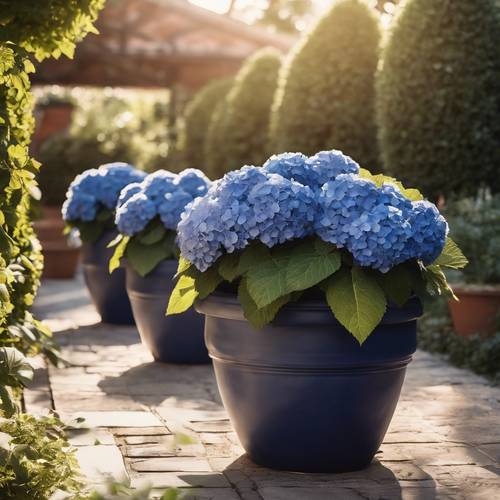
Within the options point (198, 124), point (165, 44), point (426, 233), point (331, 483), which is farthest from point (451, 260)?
point (165, 44)

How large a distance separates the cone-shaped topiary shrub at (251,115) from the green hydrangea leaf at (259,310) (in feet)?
32.3

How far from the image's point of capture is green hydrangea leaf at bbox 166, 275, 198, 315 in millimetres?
4586

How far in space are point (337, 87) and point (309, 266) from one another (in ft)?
24.8

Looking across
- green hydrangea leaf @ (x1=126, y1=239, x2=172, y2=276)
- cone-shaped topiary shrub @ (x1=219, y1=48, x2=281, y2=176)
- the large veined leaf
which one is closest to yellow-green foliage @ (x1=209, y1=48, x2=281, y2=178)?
cone-shaped topiary shrub @ (x1=219, y1=48, x2=281, y2=176)

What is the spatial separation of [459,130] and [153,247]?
3914 millimetres

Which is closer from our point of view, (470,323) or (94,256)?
(470,323)

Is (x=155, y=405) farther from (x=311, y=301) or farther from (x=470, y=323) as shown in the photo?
(x=470, y=323)

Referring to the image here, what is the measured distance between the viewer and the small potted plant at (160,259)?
6.73 m

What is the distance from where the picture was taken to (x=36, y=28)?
5785 mm

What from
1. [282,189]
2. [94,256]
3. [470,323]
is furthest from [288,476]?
[94,256]

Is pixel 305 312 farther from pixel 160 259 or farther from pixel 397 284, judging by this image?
pixel 160 259

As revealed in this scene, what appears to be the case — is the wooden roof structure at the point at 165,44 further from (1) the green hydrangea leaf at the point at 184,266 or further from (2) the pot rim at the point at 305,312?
(2) the pot rim at the point at 305,312

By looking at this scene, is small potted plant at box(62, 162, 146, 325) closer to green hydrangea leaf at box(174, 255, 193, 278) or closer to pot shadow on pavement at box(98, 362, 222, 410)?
pot shadow on pavement at box(98, 362, 222, 410)

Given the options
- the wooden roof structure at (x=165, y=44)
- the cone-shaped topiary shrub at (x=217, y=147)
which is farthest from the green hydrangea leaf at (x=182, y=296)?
the wooden roof structure at (x=165, y=44)
